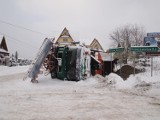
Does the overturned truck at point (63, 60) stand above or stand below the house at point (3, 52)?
below

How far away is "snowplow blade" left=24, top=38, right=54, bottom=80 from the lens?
46.3 feet

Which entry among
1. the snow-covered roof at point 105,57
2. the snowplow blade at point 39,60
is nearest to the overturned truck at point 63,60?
the snowplow blade at point 39,60

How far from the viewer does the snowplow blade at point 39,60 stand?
46.3 ft

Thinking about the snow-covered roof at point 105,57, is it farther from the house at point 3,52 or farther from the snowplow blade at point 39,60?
the house at point 3,52

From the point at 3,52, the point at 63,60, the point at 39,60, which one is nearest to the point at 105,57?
the point at 63,60

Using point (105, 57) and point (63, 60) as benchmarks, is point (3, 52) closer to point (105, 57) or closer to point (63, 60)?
point (105, 57)

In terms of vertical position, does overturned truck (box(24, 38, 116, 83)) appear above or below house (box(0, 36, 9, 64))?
below

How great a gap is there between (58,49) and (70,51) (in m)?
0.97

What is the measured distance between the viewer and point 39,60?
1465cm

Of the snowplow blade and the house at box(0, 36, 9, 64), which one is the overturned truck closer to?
the snowplow blade

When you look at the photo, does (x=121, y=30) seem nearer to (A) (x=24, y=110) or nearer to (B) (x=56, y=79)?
(B) (x=56, y=79)

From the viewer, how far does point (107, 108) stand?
7.29 m

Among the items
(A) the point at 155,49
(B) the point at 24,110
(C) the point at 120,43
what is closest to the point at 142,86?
(A) the point at 155,49

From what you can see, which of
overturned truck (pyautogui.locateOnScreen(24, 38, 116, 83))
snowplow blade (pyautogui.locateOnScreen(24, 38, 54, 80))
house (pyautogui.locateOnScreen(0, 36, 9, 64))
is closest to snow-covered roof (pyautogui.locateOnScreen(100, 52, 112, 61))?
overturned truck (pyautogui.locateOnScreen(24, 38, 116, 83))
